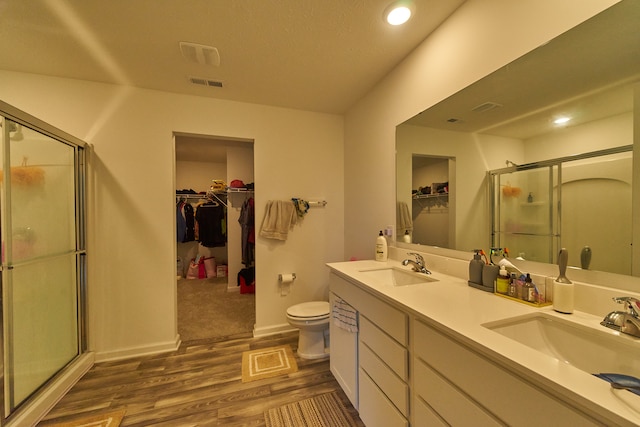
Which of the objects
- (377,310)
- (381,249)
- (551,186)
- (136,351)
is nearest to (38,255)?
(136,351)

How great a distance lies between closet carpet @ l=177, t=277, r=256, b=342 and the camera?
260 cm

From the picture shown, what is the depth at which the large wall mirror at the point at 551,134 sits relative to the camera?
2.78ft

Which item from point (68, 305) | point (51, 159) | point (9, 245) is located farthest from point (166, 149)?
point (68, 305)

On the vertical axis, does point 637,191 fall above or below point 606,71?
below

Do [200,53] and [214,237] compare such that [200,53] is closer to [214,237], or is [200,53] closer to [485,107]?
[485,107]

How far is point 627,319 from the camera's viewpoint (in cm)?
74

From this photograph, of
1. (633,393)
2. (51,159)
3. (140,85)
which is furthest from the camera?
(140,85)

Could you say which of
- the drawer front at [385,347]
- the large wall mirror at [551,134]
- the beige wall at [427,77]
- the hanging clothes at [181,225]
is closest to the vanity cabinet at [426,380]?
the drawer front at [385,347]

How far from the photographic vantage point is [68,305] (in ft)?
6.32

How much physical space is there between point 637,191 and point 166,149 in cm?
303

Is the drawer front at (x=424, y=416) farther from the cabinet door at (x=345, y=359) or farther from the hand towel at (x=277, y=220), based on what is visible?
the hand towel at (x=277, y=220)

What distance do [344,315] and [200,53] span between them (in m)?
2.16

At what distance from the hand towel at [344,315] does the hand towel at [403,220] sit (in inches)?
30.6

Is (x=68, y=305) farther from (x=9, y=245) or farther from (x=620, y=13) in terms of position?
(x=620, y=13)
